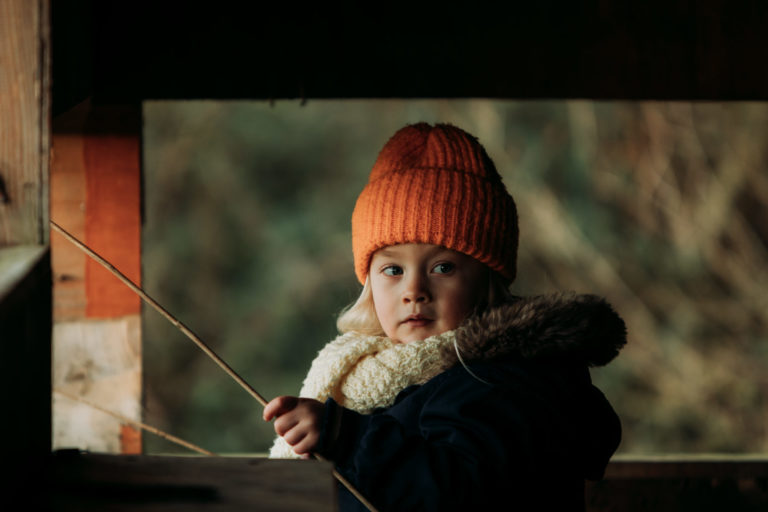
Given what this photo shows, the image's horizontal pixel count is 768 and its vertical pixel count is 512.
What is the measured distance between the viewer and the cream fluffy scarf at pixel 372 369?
61.9 inches

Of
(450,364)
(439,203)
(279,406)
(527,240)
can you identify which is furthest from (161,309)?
(527,240)

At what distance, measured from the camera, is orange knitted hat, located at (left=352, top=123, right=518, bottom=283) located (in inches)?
64.2

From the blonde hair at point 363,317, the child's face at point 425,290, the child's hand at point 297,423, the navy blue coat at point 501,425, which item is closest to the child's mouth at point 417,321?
the child's face at point 425,290

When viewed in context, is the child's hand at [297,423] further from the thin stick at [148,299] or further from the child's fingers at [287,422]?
the thin stick at [148,299]

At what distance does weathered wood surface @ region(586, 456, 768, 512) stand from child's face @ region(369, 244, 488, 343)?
0.79 m

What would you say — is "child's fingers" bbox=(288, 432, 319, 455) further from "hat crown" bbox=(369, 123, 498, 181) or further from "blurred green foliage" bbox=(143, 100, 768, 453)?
"blurred green foliage" bbox=(143, 100, 768, 453)

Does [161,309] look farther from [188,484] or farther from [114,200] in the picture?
[114,200]

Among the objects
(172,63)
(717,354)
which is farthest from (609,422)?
(717,354)

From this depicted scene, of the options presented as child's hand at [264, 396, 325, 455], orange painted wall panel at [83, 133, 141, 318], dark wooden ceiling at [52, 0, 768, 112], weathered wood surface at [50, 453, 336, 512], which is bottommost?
child's hand at [264, 396, 325, 455]

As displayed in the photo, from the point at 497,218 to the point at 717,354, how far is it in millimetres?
4427

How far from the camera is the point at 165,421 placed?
6289 millimetres

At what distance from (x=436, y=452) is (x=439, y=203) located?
52cm

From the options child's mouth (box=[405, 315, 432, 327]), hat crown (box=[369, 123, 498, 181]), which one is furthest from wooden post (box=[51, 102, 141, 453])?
child's mouth (box=[405, 315, 432, 327])

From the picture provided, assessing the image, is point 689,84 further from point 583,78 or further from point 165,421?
point 165,421
